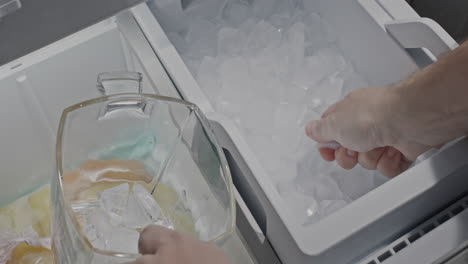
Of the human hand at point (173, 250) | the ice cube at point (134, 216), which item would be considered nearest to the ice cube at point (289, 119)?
the ice cube at point (134, 216)

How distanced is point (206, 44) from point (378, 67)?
0.36 meters

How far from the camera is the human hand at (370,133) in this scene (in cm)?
81

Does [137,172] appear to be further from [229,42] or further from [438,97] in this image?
[438,97]

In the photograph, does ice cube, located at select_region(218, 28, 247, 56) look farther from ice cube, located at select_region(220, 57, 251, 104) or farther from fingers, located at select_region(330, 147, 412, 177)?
fingers, located at select_region(330, 147, 412, 177)

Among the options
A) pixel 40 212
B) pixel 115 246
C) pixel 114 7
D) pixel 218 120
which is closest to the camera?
pixel 114 7

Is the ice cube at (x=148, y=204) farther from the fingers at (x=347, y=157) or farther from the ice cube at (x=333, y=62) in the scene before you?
the ice cube at (x=333, y=62)

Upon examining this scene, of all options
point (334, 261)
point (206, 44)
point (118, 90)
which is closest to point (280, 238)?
point (334, 261)

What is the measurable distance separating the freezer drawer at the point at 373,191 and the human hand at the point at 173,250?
0.82 feet

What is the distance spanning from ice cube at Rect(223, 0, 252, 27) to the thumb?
0.32m

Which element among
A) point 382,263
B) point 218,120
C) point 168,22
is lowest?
point 382,263

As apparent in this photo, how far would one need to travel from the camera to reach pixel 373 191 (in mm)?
856

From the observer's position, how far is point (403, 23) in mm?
961

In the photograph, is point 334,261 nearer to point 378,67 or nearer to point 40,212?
point 378,67

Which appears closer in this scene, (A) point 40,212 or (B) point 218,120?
(B) point 218,120
